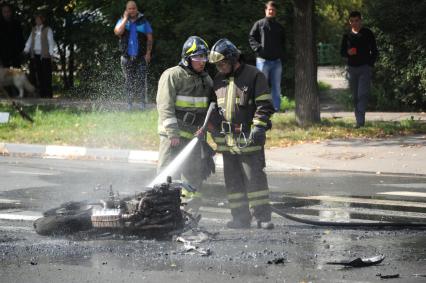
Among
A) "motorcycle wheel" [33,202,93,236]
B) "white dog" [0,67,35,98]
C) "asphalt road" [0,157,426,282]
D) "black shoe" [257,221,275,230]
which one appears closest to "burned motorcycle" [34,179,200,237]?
"motorcycle wheel" [33,202,93,236]

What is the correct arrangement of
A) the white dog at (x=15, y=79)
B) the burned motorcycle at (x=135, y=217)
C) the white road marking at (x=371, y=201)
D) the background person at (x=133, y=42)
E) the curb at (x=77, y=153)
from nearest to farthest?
the burned motorcycle at (x=135, y=217) → the white road marking at (x=371, y=201) → the curb at (x=77, y=153) → the background person at (x=133, y=42) → the white dog at (x=15, y=79)

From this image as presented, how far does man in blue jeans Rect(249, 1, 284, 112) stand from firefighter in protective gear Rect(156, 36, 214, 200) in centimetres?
838

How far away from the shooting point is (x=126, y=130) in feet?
56.2

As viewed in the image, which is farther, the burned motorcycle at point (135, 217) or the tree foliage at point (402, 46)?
the tree foliage at point (402, 46)

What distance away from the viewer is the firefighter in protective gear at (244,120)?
363 inches

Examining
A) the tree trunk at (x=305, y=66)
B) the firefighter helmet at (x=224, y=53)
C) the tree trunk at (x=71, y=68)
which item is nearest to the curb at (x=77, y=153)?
the tree trunk at (x=305, y=66)

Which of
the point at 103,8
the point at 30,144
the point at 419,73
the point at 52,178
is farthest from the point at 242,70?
the point at 103,8

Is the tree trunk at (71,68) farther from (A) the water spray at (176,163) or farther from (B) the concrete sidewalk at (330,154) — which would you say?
(A) the water spray at (176,163)

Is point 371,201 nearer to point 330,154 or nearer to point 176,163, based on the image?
point 176,163

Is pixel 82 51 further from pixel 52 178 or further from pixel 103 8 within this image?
pixel 52 178

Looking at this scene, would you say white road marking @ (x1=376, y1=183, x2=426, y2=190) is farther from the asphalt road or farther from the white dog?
the white dog

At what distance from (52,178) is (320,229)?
4.91 metres

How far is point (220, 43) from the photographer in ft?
30.4

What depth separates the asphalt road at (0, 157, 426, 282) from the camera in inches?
289
